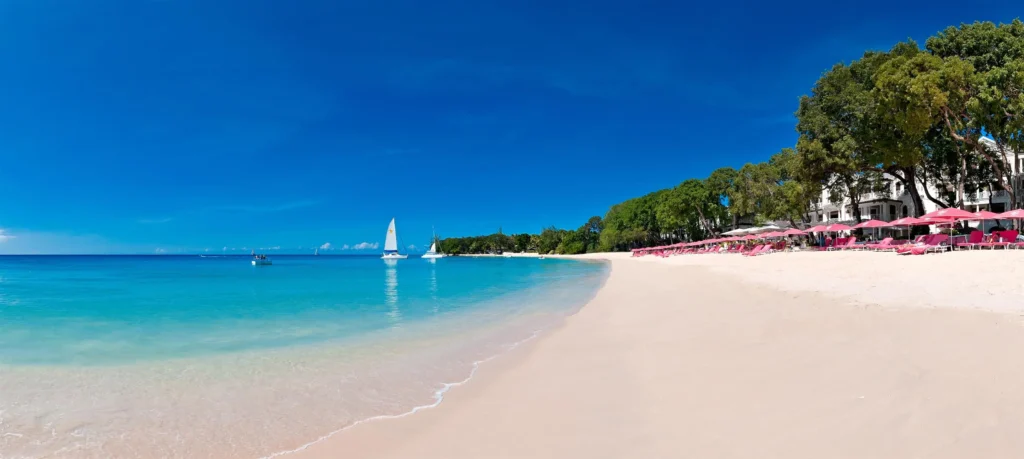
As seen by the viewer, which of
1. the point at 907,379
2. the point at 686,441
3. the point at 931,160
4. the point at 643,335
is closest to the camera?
the point at 686,441

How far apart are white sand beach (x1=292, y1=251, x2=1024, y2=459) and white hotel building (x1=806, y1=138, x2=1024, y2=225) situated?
3439 centimetres

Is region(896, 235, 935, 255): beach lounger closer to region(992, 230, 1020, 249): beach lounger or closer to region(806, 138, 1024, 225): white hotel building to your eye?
region(992, 230, 1020, 249): beach lounger

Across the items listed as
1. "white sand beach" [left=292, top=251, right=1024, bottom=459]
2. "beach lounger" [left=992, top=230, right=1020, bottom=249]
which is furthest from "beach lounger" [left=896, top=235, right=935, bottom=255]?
"white sand beach" [left=292, top=251, right=1024, bottom=459]

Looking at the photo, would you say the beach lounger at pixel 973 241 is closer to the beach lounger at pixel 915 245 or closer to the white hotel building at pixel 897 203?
the beach lounger at pixel 915 245

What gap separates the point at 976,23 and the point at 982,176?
11.5 m

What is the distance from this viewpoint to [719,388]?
4.40m

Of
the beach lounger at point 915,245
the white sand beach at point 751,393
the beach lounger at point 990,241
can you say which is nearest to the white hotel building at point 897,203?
the beach lounger at point 915,245

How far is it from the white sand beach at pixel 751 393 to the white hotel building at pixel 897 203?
3439cm

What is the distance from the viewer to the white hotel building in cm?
3631

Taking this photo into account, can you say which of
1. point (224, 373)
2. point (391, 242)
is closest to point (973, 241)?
point (224, 373)

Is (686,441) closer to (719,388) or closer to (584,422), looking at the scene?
(584,422)

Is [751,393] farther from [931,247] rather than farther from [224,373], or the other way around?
[931,247]

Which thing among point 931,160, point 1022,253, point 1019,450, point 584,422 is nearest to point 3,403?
point 584,422

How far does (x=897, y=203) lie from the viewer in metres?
45.7
